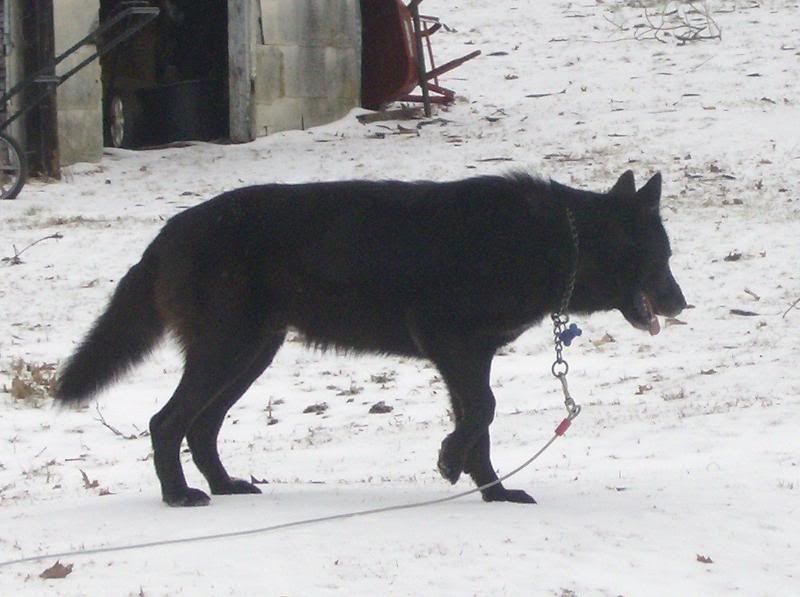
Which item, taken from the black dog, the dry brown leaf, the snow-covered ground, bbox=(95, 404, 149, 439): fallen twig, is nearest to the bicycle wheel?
the snow-covered ground

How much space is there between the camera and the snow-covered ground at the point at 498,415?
4.80 metres

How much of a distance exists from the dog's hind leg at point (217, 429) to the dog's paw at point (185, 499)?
374mm

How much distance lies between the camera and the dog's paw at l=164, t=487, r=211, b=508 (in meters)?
5.77

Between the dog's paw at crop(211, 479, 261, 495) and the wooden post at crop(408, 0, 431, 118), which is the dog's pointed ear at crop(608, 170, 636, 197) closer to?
the dog's paw at crop(211, 479, 261, 495)

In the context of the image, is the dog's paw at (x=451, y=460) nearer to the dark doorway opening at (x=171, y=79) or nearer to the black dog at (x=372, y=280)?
the black dog at (x=372, y=280)

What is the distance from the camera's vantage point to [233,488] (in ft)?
20.3

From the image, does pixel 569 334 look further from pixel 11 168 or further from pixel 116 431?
pixel 11 168

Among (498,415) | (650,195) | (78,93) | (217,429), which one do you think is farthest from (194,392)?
(78,93)

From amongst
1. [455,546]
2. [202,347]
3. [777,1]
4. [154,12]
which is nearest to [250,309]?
[202,347]

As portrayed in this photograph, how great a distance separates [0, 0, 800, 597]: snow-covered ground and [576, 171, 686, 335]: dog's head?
0.84 meters

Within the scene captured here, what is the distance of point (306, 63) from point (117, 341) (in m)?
14.2

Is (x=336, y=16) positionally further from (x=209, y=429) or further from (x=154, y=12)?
(x=209, y=429)

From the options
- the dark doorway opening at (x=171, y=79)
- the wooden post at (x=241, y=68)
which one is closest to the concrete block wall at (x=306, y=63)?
the wooden post at (x=241, y=68)

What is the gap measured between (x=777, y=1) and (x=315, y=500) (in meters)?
21.8
